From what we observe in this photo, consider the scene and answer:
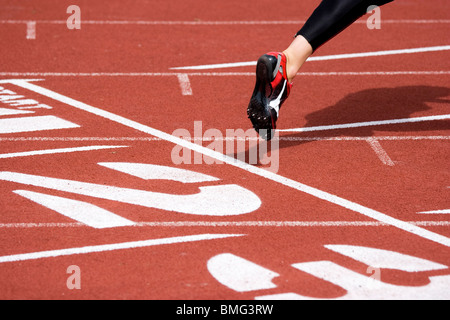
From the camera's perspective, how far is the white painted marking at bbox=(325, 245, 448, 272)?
4055 millimetres

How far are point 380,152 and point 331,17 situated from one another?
111cm

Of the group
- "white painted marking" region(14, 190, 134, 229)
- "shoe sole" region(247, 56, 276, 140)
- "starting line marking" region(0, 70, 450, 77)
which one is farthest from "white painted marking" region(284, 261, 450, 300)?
"starting line marking" region(0, 70, 450, 77)

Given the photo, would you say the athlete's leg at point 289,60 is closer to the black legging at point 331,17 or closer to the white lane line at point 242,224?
the black legging at point 331,17

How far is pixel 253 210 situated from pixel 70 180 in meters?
1.31

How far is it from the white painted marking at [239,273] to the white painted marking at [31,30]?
19.1ft

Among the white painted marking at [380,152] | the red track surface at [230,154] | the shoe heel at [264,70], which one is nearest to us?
the red track surface at [230,154]

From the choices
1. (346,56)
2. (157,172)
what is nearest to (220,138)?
(157,172)

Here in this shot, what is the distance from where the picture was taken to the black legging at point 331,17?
5.41m

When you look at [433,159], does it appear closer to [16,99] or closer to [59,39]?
[16,99]

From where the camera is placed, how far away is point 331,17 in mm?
5418

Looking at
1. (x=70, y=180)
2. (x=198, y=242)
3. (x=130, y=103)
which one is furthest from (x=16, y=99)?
(x=198, y=242)

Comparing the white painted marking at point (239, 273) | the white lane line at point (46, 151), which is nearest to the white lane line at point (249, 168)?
the white lane line at point (46, 151)

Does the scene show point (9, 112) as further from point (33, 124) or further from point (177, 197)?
point (177, 197)

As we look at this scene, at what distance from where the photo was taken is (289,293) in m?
3.77
